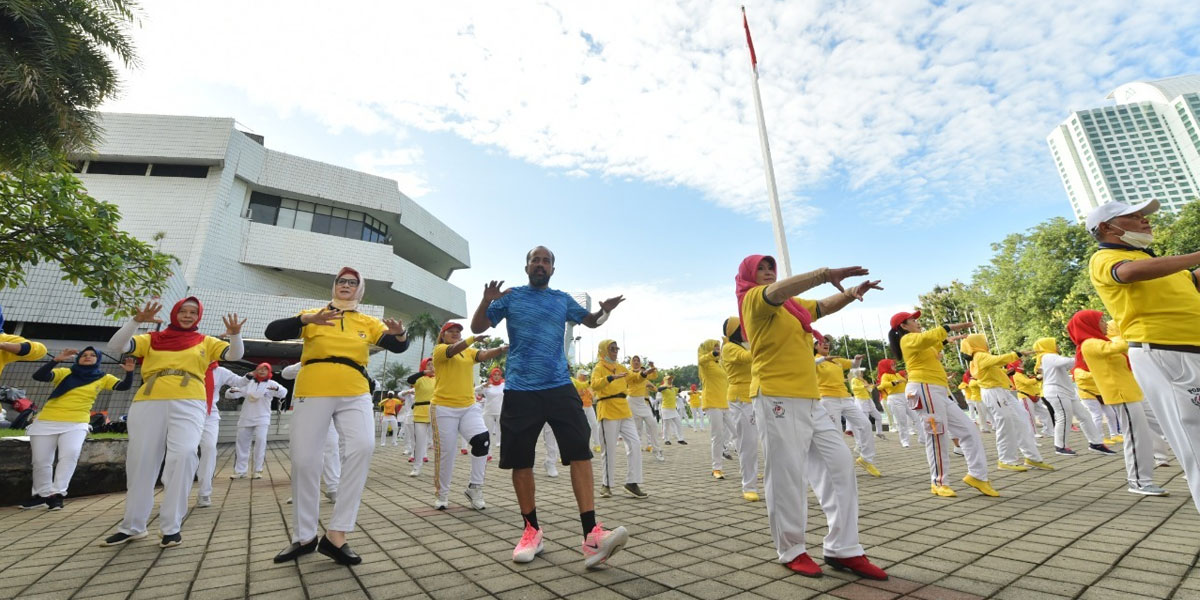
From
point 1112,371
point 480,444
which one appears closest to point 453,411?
point 480,444

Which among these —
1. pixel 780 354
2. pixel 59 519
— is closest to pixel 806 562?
pixel 780 354

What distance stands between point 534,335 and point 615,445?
12.0 feet

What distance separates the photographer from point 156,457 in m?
4.02

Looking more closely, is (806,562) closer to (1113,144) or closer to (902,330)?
(902,330)

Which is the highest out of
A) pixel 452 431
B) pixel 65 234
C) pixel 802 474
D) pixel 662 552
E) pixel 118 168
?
pixel 118 168

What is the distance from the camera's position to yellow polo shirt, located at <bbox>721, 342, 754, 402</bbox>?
20.2ft

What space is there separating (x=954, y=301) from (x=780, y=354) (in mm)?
52457

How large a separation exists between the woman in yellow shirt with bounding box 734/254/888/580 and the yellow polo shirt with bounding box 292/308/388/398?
106 inches

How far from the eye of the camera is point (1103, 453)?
26.2ft

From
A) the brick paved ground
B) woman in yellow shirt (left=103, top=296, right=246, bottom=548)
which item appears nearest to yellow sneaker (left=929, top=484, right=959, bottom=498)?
the brick paved ground

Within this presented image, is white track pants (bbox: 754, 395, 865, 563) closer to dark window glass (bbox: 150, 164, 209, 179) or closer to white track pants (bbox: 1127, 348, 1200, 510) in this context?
white track pants (bbox: 1127, 348, 1200, 510)

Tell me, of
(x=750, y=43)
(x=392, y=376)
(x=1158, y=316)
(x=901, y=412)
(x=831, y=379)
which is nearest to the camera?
(x=1158, y=316)

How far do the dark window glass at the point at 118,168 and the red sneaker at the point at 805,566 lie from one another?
46.5 meters

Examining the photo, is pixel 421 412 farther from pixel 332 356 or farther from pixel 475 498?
pixel 332 356
